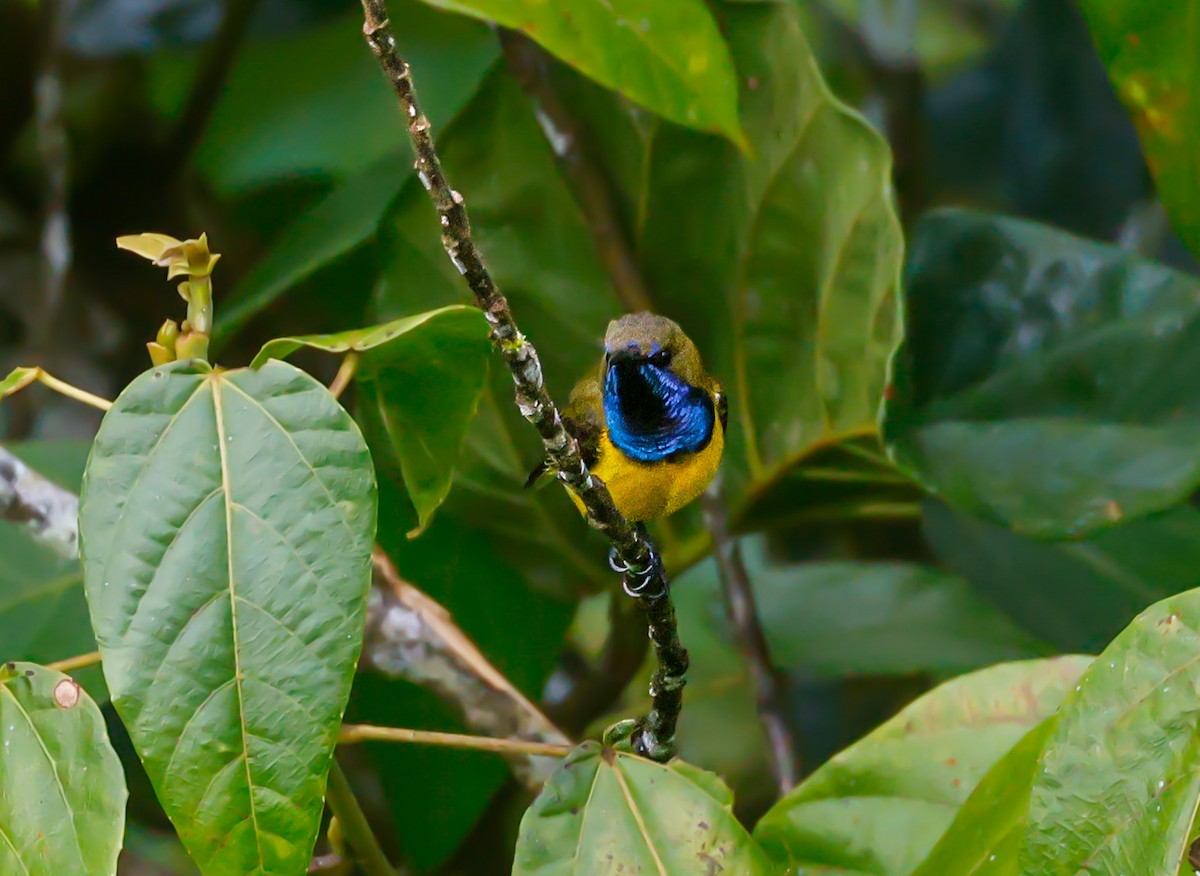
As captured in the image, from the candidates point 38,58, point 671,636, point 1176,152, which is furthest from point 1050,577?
point 38,58

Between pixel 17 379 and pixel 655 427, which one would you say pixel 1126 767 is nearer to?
pixel 17 379

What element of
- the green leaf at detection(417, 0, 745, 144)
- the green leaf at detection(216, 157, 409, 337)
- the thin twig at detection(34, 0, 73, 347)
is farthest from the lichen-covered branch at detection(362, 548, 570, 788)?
the thin twig at detection(34, 0, 73, 347)

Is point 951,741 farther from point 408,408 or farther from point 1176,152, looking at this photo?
point 1176,152

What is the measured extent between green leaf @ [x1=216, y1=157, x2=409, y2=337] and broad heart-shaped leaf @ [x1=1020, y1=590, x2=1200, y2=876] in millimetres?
1056

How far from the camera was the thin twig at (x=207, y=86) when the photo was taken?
201 centimetres

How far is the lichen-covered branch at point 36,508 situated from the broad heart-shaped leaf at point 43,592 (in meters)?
0.26

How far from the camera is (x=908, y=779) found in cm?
114

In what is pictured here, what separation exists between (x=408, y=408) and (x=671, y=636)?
338 millimetres

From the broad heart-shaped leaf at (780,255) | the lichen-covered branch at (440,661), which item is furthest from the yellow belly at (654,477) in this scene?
the lichen-covered branch at (440,661)

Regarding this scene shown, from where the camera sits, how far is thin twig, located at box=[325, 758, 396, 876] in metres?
1.10

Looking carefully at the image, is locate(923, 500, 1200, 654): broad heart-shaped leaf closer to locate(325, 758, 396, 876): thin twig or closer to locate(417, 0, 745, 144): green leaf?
locate(417, 0, 745, 144): green leaf

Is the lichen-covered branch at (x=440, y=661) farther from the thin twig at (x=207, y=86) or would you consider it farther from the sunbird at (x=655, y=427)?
the thin twig at (x=207, y=86)

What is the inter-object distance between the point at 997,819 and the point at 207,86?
1679 millimetres

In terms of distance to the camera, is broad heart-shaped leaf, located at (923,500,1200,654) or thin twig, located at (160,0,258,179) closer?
broad heart-shaped leaf, located at (923,500,1200,654)
